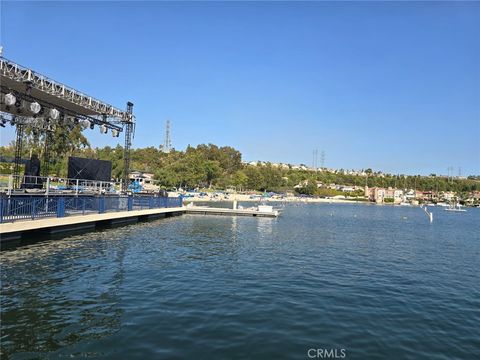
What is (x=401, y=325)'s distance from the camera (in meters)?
10.0

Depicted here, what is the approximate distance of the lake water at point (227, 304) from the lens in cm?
809

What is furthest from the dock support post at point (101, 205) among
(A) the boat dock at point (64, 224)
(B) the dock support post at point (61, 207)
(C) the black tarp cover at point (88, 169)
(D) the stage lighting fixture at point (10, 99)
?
(D) the stage lighting fixture at point (10, 99)

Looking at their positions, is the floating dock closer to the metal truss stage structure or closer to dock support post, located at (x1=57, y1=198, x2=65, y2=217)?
dock support post, located at (x1=57, y1=198, x2=65, y2=217)

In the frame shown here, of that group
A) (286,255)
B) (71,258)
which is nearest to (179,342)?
(71,258)

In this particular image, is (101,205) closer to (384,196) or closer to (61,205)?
(61,205)

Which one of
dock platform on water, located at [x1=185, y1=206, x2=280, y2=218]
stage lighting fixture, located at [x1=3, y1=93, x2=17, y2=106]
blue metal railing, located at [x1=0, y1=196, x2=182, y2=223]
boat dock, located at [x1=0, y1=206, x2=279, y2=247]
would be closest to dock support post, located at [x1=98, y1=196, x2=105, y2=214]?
blue metal railing, located at [x1=0, y1=196, x2=182, y2=223]

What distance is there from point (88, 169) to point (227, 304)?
89.7 ft

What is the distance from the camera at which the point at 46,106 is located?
1080 inches

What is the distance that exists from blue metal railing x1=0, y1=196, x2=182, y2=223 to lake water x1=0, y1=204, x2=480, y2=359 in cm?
209

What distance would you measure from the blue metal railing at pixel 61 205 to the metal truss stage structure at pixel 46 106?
12.1ft

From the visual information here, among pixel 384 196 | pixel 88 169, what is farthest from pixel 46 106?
pixel 384 196

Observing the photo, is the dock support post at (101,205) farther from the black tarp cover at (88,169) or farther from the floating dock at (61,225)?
the black tarp cover at (88,169)

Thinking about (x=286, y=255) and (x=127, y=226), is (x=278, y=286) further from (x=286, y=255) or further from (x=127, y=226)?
(x=127, y=226)

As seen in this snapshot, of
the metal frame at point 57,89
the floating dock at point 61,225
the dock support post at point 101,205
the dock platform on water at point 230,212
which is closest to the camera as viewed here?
the floating dock at point 61,225
